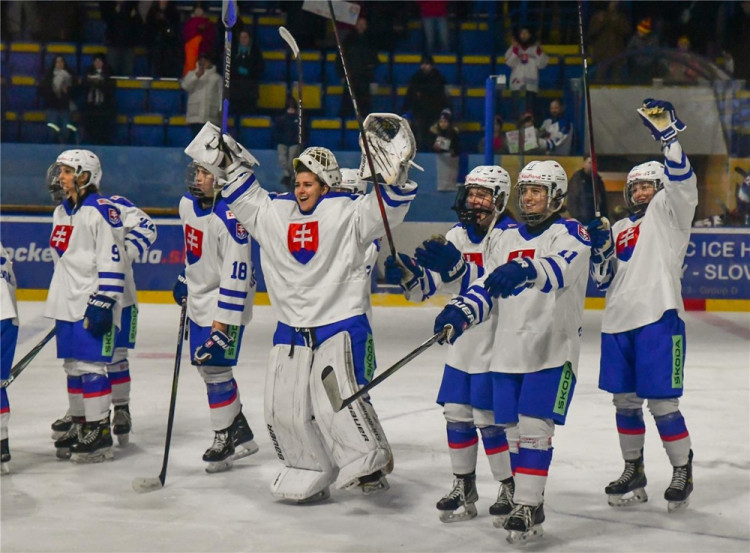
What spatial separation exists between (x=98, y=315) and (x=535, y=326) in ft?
6.37

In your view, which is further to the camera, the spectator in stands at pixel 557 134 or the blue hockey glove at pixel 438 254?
the spectator in stands at pixel 557 134

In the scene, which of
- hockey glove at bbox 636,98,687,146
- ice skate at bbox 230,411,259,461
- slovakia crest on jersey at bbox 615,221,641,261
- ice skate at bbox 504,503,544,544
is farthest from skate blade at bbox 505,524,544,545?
ice skate at bbox 230,411,259,461

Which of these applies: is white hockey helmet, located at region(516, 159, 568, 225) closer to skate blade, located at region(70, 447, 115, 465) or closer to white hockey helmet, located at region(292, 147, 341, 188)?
white hockey helmet, located at region(292, 147, 341, 188)

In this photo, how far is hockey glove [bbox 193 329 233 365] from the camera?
491cm

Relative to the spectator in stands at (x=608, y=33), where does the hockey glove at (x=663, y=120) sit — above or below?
below

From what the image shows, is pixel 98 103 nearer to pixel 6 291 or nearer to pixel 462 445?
pixel 6 291

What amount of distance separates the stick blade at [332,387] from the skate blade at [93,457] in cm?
129

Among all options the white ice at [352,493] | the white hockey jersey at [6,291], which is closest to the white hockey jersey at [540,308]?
the white ice at [352,493]

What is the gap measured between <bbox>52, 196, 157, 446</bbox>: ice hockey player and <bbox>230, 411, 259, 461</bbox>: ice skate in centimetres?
58

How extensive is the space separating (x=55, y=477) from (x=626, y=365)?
234cm

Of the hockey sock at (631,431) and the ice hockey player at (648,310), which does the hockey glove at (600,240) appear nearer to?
the ice hockey player at (648,310)

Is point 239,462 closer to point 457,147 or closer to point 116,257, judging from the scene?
point 116,257

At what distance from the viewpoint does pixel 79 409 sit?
5297mm

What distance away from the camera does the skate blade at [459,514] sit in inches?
169
